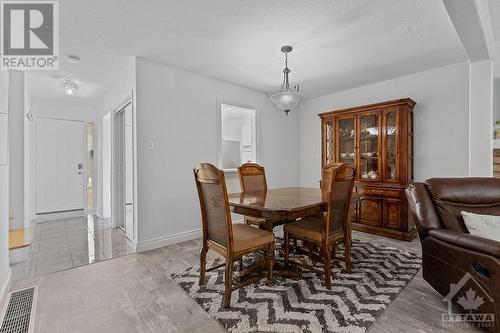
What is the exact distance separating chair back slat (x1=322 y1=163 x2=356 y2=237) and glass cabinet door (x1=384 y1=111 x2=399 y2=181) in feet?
5.53

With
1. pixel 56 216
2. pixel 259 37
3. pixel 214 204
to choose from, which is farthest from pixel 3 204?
pixel 56 216

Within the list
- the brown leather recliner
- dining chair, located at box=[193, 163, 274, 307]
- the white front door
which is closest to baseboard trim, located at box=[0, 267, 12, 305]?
dining chair, located at box=[193, 163, 274, 307]

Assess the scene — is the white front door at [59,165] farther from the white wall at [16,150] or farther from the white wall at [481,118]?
the white wall at [481,118]

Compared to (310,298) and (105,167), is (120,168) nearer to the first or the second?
(105,167)

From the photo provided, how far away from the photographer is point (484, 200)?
6.53ft

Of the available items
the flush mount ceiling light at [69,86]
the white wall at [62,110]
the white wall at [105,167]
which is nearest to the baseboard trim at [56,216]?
the white wall at [105,167]

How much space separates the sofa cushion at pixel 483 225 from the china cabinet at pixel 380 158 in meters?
1.53

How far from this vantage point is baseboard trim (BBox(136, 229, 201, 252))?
9.86 ft

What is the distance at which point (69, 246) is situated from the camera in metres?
3.20

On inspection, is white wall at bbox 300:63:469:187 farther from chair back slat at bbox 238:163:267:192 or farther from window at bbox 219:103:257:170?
chair back slat at bbox 238:163:267:192

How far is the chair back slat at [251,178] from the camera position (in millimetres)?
3162

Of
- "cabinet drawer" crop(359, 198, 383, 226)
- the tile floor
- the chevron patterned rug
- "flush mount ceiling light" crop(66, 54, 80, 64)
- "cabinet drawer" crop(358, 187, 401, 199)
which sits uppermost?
"flush mount ceiling light" crop(66, 54, 80, 64)

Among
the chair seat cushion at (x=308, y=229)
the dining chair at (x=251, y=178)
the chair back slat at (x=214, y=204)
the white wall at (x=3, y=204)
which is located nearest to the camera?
the chair back slat at (x=214, y=204)

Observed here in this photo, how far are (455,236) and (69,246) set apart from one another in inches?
165
